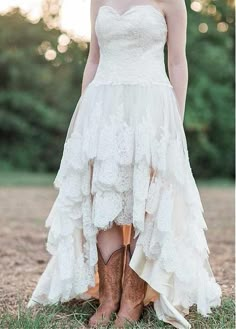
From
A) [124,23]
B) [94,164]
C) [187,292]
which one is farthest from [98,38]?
[187,292]

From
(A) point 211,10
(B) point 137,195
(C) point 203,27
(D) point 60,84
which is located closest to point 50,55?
(D) point 60,84

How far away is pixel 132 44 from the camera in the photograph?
9.92 feet

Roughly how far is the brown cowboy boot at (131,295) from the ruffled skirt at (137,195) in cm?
5

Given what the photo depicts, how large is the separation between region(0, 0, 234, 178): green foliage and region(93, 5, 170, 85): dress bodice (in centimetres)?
1438

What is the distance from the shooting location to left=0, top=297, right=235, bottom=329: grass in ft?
9.80

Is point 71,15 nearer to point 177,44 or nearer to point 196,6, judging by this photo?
point 196,6

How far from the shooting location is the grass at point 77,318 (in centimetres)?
299

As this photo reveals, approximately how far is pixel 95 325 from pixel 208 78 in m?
15.4

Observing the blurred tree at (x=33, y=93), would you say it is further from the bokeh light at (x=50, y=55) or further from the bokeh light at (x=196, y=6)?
the bokeh light at (x=196, y=6)

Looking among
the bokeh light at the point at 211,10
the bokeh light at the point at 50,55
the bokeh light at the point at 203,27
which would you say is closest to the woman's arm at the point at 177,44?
the bokeh light at the point at 203,27

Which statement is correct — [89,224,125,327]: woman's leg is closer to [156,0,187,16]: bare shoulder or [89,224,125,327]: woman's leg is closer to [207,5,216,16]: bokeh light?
[156,0,187,16]: bare shoulder

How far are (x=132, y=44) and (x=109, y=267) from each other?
1.04 metres

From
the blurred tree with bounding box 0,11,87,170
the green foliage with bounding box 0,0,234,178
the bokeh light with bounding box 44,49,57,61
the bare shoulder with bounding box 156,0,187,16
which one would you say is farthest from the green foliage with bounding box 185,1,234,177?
the bare shoulder with bounding box 156,0,187,16

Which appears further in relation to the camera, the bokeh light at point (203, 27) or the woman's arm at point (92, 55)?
the bokeh light at point (203, 27)
